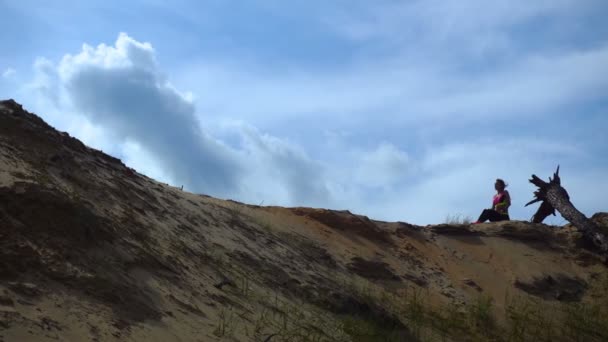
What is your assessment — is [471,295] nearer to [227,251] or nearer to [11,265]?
[227,251]

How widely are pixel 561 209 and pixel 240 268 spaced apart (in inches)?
319

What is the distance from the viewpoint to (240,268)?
714cm

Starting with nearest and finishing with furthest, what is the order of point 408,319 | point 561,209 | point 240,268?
point 240,268, point 408,319, point 561,209

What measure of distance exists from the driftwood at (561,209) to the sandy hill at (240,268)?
0.27 metres

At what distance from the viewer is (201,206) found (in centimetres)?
883

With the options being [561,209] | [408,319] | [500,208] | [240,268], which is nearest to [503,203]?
[500,208]

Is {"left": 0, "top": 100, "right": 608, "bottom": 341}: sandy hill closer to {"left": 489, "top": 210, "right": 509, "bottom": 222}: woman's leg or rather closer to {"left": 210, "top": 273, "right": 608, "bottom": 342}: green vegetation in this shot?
{"left": 210, "top": 273, "right": 608, "bottom": 342}: green vegetation

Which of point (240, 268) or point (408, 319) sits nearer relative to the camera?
point (240, 268)

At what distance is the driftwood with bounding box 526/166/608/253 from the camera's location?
12.2 metres

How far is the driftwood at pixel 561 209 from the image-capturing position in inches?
480

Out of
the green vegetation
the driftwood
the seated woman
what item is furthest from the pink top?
the green vegetation

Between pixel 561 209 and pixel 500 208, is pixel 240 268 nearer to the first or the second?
pixel 500 208

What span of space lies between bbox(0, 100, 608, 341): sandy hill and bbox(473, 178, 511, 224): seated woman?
0.76 meters

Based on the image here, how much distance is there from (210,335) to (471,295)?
6039mm
